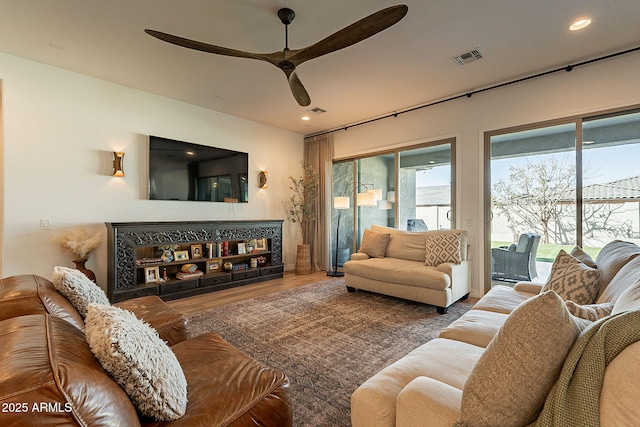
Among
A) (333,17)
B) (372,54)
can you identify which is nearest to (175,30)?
(333,17)

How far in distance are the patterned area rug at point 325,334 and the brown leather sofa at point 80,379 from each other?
0.62m

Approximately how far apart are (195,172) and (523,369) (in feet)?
15.0

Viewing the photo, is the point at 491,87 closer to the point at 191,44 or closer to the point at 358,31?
the point at 358,31

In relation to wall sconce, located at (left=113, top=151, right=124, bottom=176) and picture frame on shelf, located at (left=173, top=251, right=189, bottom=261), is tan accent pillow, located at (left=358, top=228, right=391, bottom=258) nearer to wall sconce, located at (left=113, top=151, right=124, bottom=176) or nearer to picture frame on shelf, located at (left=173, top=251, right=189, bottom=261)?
picture frame on shelf, located at (left=173, top=251, right=189, bottom=261)

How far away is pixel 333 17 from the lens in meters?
2.48

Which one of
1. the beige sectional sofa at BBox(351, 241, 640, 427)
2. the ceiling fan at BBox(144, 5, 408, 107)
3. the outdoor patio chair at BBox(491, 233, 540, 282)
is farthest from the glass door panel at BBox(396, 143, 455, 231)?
the beige sectional sofa at BBox(351, 241, 640, 427)

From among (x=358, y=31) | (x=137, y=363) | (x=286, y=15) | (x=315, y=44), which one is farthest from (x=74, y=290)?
(x=286, y=15)

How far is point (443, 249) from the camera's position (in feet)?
12.0

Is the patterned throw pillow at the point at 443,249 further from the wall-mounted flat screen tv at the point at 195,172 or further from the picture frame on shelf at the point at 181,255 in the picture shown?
the picture frame on shelf at the point at 181,255

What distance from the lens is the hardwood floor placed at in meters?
3.56

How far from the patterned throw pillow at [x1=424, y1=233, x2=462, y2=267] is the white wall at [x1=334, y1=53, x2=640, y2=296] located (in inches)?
21.6

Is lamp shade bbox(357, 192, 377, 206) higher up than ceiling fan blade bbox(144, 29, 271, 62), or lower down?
lower down

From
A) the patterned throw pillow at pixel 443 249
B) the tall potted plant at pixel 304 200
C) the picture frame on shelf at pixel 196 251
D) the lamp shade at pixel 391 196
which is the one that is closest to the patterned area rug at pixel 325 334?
the patterned throw pillow at pixel 443 249

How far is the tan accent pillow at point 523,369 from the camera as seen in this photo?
0.78m
